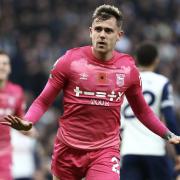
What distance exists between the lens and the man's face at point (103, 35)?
779 centimetres

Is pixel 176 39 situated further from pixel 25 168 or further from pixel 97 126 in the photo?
pixel 97 126

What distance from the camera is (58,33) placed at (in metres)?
20.8

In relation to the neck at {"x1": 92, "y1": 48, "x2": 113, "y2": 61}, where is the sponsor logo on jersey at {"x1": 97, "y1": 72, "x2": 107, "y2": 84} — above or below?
below

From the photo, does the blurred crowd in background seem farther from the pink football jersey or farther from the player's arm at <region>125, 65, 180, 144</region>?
the pink football jersey

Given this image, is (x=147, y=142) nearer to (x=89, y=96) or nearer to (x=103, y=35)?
(x=89, y=96)

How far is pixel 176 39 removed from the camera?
22.0 m

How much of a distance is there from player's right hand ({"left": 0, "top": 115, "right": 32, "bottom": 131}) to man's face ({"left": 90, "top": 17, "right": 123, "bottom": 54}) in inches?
40.5

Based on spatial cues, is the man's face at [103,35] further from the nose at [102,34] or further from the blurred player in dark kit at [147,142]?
the blurred player in dark kit at [147,142]

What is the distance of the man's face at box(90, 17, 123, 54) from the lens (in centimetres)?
779

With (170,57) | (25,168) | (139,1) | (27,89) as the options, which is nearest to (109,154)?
(25,168)

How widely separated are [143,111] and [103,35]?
87 centimetres

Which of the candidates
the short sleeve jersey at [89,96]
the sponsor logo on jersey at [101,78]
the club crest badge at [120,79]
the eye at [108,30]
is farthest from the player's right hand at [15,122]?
the eye at [108,30]

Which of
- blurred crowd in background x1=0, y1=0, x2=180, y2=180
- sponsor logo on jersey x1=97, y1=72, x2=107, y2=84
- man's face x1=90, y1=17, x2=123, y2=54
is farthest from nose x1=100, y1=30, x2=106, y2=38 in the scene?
blurred crowd in background x1=0, y1=0, x2=180, y2=180

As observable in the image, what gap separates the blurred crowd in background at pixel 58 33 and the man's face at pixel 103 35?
31.0 ft
